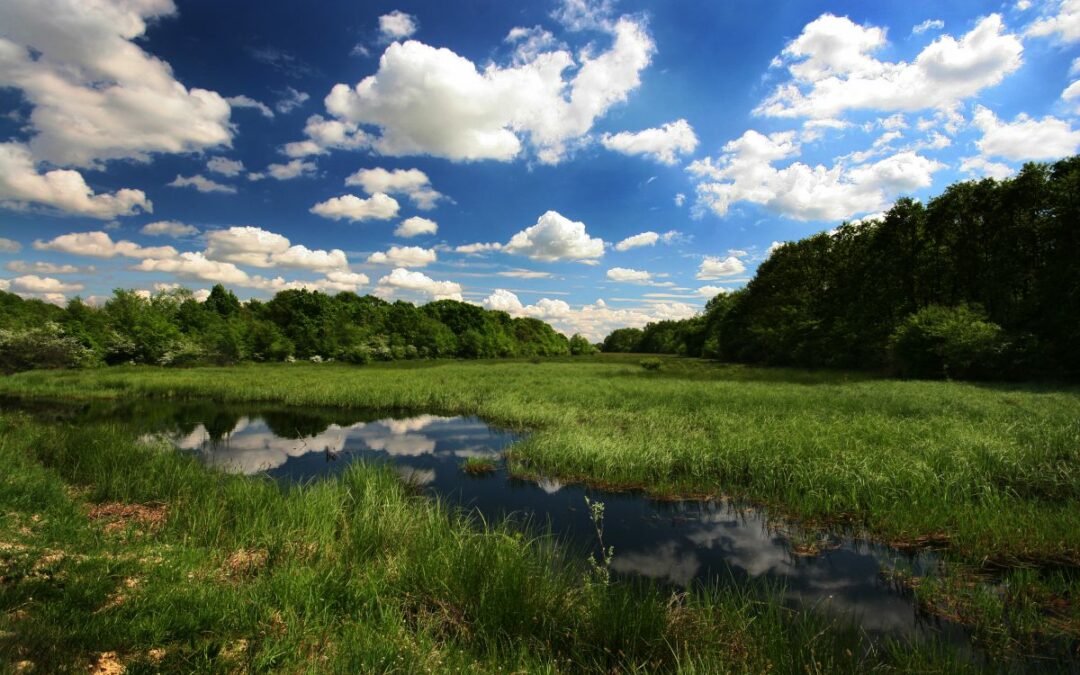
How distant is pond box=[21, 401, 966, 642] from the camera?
7188mm

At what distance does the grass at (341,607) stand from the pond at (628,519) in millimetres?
1096

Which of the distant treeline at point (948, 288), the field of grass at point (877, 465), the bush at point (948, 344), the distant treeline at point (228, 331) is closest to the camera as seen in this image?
the field of grass at point (877, 465)

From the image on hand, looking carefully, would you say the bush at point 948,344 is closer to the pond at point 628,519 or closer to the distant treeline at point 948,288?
the distant treeline at point 948,288

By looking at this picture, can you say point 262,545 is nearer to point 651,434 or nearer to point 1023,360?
point 651,434

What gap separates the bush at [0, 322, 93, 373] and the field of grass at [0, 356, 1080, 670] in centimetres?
4707

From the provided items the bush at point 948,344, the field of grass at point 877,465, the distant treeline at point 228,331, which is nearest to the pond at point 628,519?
the field of grass at point 877,465

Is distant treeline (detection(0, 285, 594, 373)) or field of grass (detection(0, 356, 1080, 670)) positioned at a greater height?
distant treeline (detection(0, 285, 594, 373))

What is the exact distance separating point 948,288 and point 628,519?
50251 mm

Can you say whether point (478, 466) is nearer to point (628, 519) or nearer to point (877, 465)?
point (628, 519)

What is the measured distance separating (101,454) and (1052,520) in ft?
67.8

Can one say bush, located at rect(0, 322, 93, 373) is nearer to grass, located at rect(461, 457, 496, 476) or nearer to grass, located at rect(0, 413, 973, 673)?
grass, located at rect(0, 413, 973, 673)

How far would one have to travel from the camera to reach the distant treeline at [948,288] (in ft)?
99.8

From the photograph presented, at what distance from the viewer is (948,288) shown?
1735 inches

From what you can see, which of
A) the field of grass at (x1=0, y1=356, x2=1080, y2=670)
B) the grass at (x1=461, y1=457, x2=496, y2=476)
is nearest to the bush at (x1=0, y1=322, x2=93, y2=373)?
the field of grass at (x1=0, y1=356, x2=1080, y2=670)
